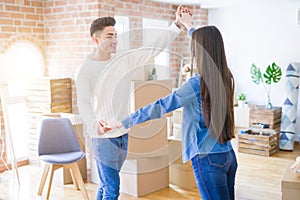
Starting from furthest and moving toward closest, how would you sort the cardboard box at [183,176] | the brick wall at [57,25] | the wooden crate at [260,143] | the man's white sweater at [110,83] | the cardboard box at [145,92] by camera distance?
the wooden crate at [260,143], the brick wall at [57,25], the cardboard box at [183,176], the cardboard box at [145,92], the man's white sweater at [110,83]

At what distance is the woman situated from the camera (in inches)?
58.1

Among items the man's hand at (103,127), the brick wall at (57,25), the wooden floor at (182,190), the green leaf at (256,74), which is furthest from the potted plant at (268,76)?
the man's hand at (103,127)

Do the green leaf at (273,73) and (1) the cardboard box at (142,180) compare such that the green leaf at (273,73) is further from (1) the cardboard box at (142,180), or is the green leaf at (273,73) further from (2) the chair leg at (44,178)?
(2) the chair leg at (44,178)

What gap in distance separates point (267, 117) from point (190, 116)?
331 centimetres

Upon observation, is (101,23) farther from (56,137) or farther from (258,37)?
(258,37)

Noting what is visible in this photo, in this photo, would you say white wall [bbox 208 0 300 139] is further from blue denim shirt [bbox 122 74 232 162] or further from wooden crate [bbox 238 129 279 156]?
blue denim shirt [bbox 122 74 232 162]

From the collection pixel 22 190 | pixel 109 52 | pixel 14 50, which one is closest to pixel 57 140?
pixel 22 190

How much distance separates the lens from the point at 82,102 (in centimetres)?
176

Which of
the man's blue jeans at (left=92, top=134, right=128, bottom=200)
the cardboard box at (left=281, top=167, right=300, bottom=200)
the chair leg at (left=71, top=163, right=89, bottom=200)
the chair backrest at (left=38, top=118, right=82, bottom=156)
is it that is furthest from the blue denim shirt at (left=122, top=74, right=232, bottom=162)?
the chair backrest at (left=38, top=118, right=82, bottom=156)

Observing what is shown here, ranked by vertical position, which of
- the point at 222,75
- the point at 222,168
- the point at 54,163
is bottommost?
the point at 54,163

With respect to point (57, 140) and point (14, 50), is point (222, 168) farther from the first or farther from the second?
point (14, 50)

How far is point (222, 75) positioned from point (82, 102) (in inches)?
27.7

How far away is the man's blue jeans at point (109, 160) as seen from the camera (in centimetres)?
193

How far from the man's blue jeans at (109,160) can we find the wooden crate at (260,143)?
2839mm
